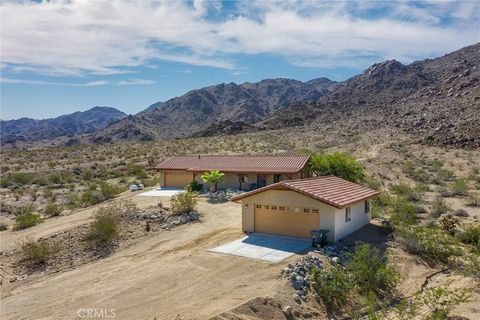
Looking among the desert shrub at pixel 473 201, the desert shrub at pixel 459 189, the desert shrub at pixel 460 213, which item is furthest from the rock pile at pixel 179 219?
the desert shrub at pixel 459 189

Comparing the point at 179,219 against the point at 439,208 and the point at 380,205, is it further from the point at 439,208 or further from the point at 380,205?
the point at 439,208

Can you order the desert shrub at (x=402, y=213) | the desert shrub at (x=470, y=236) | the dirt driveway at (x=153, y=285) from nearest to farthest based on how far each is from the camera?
the dirt driveway at (x=153, y=285) → the desert shrub at (x=470, y=236) → the desert shrub at (x=402, y=213)

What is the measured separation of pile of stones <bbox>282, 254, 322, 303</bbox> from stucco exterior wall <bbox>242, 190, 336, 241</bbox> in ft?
10.9

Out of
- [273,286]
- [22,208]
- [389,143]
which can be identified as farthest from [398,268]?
[389,143]

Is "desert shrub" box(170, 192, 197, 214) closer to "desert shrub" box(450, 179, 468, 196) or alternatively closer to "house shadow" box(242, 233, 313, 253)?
"house shadow" box(242, 233, 313, 253)

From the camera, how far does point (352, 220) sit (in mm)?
25469

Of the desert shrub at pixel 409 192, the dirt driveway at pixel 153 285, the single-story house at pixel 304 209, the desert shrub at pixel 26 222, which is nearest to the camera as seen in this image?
the dirt driveway at pixel 153 285

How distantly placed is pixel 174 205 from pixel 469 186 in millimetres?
23344

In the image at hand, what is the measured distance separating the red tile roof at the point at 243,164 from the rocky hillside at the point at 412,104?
2818cm

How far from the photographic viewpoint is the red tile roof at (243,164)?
123 feet

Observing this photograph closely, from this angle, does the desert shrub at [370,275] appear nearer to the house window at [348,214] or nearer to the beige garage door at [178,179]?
the house window at [348,214]

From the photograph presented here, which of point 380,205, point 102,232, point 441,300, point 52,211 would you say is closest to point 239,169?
point 380,205

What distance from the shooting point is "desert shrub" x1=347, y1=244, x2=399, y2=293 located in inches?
736

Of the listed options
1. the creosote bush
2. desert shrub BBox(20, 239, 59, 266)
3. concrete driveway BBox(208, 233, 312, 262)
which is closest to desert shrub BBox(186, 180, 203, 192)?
concrete driveway BBox(208, 233, 312, 262)
